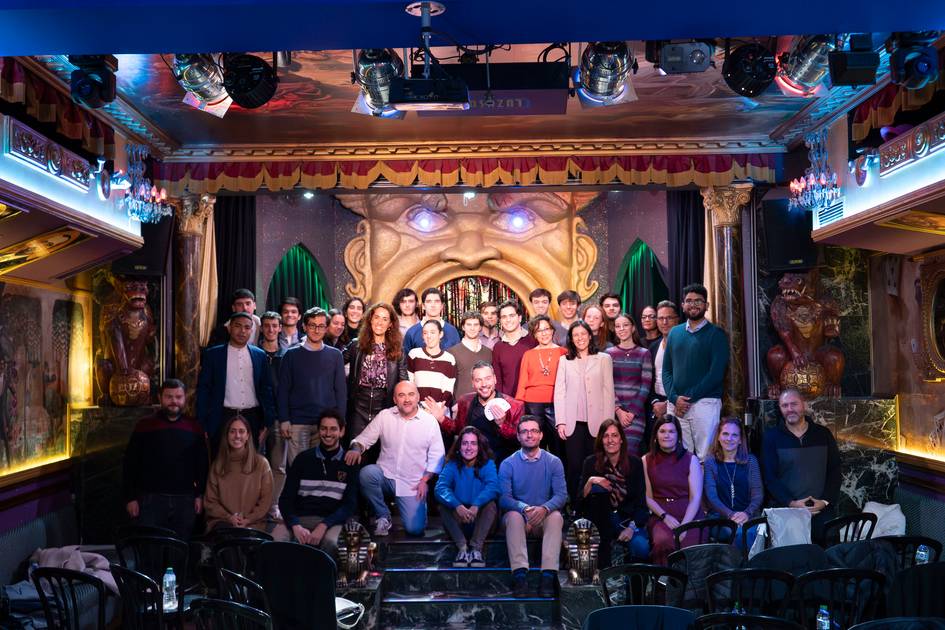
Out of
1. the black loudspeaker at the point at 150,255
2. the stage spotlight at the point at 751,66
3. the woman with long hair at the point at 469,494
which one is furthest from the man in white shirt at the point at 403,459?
the stage spotlight at the point at 751,66

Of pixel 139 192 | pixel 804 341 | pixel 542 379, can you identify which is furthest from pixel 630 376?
pixel 139 192

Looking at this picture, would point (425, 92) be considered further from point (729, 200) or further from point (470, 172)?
point (729, 200)

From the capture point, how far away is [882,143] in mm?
6824

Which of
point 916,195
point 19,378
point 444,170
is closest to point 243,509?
point 19,378

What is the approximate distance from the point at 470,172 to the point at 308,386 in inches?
97.9

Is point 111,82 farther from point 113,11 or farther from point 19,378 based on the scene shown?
point 19,378

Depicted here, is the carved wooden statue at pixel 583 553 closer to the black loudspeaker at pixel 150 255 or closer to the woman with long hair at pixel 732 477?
the woman with long hair at pixel 732 477

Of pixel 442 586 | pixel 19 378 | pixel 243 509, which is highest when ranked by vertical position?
pixel 19 378

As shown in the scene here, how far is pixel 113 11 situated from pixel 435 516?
4658 mm

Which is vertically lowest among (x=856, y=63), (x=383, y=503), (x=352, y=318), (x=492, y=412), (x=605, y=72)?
(x=383, y=503)

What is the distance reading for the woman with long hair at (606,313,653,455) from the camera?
727 cm

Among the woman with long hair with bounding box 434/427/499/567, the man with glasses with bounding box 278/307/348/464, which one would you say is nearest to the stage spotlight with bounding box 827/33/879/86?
the woman with long hair with bounding box 434/427/499/567

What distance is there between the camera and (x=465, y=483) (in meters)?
6.58

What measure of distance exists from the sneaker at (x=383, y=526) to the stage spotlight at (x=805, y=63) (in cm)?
372
